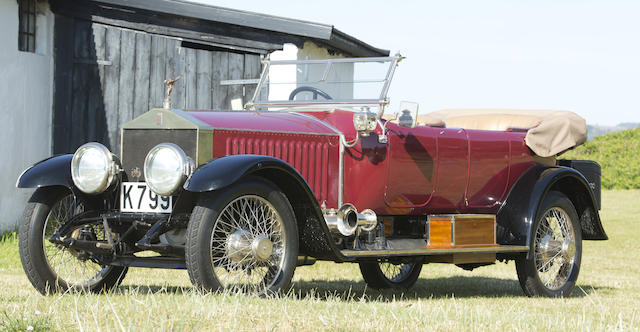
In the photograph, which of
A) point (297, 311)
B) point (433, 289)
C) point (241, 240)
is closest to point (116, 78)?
point (433, 289)

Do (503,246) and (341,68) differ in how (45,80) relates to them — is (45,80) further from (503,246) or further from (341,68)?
(503,246)

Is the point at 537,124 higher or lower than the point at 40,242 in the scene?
higher

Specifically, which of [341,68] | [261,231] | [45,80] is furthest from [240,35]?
[261,231]

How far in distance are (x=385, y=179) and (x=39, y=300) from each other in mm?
2746

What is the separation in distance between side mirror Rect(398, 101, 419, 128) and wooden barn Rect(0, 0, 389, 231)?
232 inches

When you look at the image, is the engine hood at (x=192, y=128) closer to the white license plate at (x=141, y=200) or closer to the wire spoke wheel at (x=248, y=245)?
the white license plate at (x=141, y=200)

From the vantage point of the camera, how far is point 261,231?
5.43m

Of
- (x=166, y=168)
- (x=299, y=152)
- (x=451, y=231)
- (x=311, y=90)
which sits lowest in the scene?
(x=451, y=231)

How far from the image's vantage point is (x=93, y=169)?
18.8ft

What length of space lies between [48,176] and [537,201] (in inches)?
154

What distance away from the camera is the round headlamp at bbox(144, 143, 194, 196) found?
17.4 feet

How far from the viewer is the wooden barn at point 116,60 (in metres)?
11.5

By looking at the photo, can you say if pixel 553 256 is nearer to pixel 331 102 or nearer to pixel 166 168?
pixel 331 102

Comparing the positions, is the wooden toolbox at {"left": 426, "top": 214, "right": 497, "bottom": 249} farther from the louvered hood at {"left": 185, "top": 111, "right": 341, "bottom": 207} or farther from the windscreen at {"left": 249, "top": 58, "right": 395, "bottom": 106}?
the windscreen at {"left": 249, "top": 58, "right": 395, "bottom": 106}
